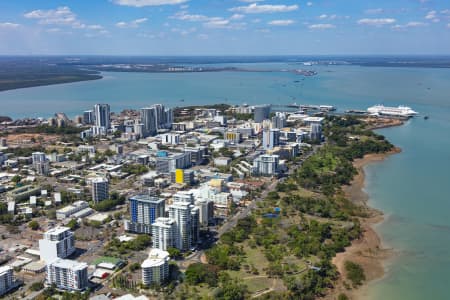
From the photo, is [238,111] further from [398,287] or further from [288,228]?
[398,287]

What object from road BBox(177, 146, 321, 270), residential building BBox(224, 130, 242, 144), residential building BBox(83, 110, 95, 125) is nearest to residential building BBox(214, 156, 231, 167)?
road BBox(177, 146, 321, 270)

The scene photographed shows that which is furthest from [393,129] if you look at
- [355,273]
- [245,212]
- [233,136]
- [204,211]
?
[355,273]

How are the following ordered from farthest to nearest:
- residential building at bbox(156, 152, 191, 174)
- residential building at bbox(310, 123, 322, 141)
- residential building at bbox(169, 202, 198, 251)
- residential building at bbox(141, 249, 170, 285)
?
residential building at bbox(310, 123, 322, 141) < residential building at bbox(156, 152, 191, 174) < residential building at bbox(169, 202, 198, 251) < residential building at bbox(141, 249, 170, 285)

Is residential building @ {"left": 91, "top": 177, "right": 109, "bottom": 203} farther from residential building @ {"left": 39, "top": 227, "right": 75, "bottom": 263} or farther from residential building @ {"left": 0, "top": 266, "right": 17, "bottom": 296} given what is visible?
residential building @ {"left": 0, "top": 266, "right": 17, "bottom": 296}

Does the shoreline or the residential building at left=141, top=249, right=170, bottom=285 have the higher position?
the residential building at left=141, top=249, right=170, bottom=285

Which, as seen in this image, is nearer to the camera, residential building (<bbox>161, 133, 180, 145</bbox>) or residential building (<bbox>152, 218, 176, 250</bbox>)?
residential building (<bbox>152, 218, 176, 250</bbox>)

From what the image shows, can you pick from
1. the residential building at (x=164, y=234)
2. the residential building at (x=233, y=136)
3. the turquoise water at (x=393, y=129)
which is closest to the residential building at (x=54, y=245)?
the residential building at (x=164, y=234)

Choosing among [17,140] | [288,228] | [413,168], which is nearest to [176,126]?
[17,140]
